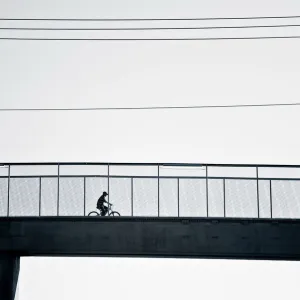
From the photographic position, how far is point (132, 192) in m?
48.0

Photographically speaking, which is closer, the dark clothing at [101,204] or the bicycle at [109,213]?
the bicycle at [109,213]

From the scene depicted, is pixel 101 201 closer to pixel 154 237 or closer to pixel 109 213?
pixel 109 213

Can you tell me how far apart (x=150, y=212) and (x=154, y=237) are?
127 centimetres

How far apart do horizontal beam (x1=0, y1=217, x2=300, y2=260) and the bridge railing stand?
58cm

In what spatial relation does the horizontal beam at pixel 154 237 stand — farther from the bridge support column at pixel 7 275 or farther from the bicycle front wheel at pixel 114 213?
the bicycle front wheel at pixel 114 213

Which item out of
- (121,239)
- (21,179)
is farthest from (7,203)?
(121,239)

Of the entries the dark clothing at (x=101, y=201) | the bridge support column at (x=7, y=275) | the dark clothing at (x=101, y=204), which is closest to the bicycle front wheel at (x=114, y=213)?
the dark clothing at (x=101, y=204)

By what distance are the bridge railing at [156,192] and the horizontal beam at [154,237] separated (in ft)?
1.89

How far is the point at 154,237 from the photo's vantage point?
1849 inches

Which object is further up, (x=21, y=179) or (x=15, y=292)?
(x=21, y=179)

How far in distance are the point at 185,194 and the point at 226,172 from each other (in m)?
1.93

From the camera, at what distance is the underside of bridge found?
46.8 metres

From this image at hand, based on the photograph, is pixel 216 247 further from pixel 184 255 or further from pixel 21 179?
pixel 21 179

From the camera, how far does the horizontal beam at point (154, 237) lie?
4684 cm
